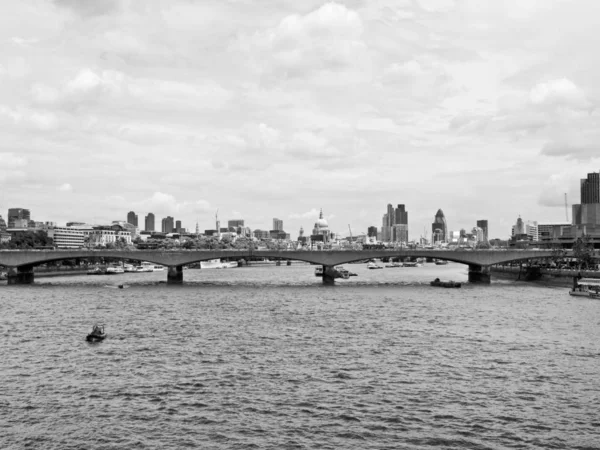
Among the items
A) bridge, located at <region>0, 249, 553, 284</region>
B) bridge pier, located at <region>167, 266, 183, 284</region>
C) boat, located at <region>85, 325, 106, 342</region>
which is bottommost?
boat, located at <region>85, 325, 106, 342</region>

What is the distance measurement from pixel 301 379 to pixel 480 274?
414 feet

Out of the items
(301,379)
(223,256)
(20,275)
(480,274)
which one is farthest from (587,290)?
(20,275)

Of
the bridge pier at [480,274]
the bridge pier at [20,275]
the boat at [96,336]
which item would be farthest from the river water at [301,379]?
the bridge pier at [480,274]

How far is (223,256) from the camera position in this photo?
154m

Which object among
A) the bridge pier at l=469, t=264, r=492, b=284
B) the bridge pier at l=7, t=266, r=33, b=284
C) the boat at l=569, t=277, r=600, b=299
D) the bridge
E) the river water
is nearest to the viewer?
the river water

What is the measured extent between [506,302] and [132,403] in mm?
79214

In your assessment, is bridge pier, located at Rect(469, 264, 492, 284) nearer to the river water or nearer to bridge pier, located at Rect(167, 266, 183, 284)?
the river water

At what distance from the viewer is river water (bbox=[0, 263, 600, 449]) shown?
36719 millimetres

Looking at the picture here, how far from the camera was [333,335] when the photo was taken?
6962 cm

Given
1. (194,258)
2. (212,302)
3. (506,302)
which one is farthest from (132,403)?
(194,258)

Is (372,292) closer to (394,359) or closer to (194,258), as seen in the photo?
(194,258)

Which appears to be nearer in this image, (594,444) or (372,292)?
(594,444)

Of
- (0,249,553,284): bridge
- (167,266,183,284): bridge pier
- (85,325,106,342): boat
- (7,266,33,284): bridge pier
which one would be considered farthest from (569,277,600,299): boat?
(7,266,33,284): bridge pier

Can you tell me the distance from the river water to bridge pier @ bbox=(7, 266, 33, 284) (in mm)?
69567
